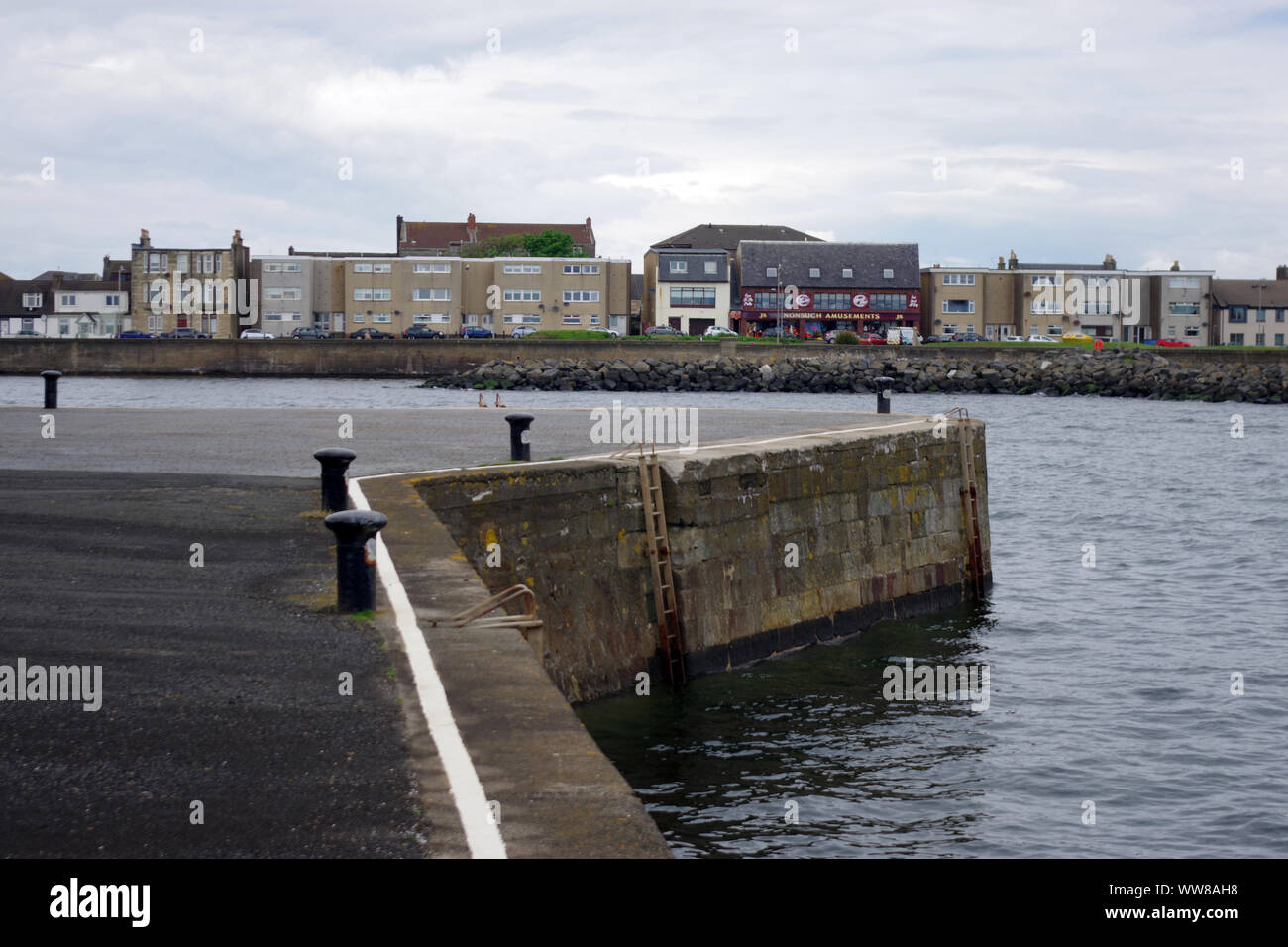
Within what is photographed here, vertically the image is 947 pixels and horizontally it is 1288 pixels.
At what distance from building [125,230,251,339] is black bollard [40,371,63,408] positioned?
294 ft

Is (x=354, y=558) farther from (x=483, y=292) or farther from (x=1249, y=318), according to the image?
(x=1249, y=318)

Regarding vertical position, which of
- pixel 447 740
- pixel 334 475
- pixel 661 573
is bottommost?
pixel 661 573

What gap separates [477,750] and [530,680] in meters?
1.24

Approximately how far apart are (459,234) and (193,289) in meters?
35.4

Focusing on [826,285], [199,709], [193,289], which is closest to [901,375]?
[826,285]

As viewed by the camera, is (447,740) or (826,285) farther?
(826,285)

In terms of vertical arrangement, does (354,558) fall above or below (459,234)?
below

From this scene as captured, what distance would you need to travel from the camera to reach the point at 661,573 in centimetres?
1402

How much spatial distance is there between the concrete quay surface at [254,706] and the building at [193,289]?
353 feet

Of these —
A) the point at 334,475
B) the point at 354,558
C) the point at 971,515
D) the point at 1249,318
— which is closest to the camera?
the point at 354,558

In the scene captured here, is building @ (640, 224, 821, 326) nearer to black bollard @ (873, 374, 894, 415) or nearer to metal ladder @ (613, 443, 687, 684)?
black bollard @ (873, 374, 894, 415)

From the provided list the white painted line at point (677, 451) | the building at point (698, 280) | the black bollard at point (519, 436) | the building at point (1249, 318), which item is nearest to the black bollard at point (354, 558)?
the white painted line at point (677, 451)

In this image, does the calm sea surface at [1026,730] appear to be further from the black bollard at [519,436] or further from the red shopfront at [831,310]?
the red shopfront at [831,310]

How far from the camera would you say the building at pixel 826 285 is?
368ft
